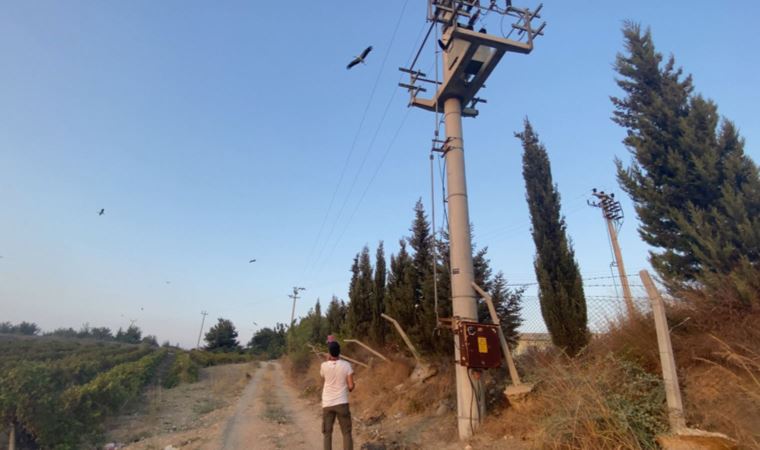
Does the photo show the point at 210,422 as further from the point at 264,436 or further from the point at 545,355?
the point at 545,355

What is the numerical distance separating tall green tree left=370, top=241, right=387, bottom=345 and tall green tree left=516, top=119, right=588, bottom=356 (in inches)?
309

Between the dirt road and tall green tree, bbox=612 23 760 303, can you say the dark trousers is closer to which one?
the dirt road

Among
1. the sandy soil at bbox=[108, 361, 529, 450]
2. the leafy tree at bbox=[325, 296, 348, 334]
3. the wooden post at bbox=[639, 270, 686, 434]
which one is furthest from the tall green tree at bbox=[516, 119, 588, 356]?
the leafy tree at bbox=[325, 296, 348, 334]

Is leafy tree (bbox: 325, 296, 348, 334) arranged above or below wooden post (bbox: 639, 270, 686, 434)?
above

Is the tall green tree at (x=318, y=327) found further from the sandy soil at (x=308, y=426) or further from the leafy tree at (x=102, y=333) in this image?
the leafy tree at (x=102, y=333)

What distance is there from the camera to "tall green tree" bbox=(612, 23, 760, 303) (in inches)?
240

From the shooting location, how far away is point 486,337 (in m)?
5.94

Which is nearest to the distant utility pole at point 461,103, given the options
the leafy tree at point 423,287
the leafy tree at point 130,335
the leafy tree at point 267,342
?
the leafy tree at point 423,287

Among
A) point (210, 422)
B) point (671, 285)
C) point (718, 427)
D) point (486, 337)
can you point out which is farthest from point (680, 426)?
point (210, 422)

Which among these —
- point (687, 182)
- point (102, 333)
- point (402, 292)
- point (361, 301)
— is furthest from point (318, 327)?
point (102, 333)

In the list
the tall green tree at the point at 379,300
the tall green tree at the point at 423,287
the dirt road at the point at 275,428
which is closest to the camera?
the dirt road at the point at 275,428

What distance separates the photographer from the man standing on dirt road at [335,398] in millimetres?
4949

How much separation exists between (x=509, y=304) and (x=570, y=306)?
2238 mm

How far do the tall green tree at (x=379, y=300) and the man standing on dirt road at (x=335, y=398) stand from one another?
9408 millimetres
